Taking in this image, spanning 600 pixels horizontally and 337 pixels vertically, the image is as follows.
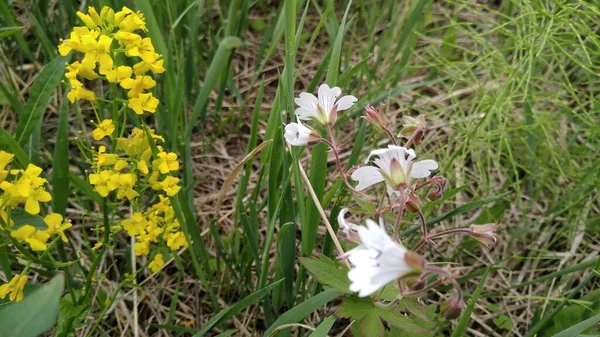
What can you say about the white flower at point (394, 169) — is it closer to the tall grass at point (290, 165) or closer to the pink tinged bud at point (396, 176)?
the pink tinged bud at point (396, 176)

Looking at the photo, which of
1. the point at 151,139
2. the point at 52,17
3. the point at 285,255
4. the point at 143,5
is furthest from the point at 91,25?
the point at 52,17

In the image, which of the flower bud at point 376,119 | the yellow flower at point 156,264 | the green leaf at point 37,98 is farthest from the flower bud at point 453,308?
the green leaf at point 37,98

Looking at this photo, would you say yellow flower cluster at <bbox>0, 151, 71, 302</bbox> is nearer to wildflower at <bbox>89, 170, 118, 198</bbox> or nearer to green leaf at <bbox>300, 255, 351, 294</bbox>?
wildflower at <bbox>89, 170, 118, 198</bbox>

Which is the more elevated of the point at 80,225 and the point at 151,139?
the point at 151,139

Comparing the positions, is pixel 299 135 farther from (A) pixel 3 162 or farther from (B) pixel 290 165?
(A) pixel 3 162

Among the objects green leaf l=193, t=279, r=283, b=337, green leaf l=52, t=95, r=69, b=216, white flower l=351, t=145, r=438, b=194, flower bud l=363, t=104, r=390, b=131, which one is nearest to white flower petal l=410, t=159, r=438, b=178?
white flower l=351, t=145, r=438, b=194

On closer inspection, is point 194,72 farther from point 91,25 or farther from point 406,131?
point 406,131
